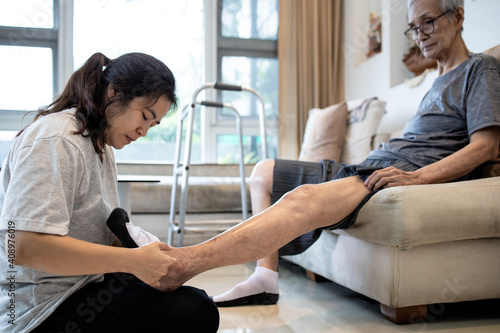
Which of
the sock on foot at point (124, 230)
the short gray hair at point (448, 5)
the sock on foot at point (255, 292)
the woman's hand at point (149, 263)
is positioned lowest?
the sock on foot at point (255, 292)

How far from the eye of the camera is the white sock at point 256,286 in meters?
1.56

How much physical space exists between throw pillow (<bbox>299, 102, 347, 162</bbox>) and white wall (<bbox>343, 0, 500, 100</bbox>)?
47 centimetres

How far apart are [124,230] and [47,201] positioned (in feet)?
Result: 0.79

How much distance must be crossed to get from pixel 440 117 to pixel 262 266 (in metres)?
0.86

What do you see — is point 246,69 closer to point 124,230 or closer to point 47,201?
point 124,230

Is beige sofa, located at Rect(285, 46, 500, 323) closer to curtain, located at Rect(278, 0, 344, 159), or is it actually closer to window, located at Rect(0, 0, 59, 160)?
curtain, located at Rect(278, 0, 344, 159)

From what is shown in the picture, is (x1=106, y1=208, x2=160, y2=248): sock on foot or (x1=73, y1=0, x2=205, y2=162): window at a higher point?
(x1=73, y1=0, x2=205, y2=162): window

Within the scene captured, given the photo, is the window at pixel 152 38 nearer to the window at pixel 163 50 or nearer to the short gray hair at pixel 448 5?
the window at pixel 163 50

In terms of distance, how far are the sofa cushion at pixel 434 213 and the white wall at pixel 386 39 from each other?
125 centimetres

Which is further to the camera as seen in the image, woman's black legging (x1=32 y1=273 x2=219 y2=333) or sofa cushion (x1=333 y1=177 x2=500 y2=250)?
sofa cushion (x1=333 y1=177 x2=500 y2=250)

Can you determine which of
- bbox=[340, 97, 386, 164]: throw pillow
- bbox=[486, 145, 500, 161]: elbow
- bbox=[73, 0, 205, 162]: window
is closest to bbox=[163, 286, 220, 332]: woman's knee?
bbox=[486, 145, 500, 161]: elbow

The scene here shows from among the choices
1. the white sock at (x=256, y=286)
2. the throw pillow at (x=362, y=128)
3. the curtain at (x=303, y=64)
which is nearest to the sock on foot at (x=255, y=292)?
the white sock at (x=256, y=286)

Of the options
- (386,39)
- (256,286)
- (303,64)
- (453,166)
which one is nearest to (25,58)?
(303,64)

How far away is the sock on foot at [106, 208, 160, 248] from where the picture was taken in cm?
97
